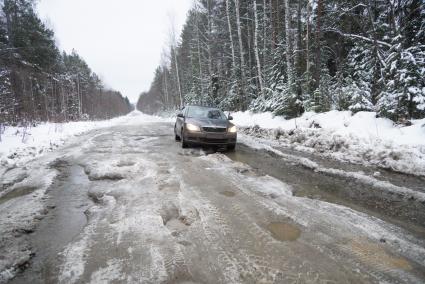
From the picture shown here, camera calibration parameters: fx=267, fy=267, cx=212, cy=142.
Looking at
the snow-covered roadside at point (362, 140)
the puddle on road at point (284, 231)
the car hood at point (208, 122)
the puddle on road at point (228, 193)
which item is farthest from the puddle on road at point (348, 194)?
the car hood at point (208, 122)

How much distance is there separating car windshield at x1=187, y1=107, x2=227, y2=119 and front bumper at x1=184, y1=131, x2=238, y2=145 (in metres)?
1.32

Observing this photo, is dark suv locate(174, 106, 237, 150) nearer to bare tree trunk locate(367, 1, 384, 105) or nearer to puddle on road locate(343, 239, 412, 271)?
puddle on road locate(343, 239, 412, 271)

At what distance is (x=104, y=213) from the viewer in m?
3.85

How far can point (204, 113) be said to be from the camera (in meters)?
10.3

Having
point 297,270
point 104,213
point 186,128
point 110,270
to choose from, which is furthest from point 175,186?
point 186,128

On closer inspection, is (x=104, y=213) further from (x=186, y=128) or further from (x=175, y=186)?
(x=186, y=128)

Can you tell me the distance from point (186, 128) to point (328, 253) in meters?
6.76

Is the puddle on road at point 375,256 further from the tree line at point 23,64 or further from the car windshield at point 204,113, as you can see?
the tree line at point 23,64

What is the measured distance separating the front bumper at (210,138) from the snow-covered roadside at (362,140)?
1939 millimetres

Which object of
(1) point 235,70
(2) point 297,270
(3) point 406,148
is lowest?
(2) point 297,270

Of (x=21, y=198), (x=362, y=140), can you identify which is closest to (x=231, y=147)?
(x=362, y=140)

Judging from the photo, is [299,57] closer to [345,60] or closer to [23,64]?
[345,60]

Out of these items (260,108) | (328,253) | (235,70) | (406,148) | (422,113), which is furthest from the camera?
(235,70)

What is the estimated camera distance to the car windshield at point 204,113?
10.1 m
